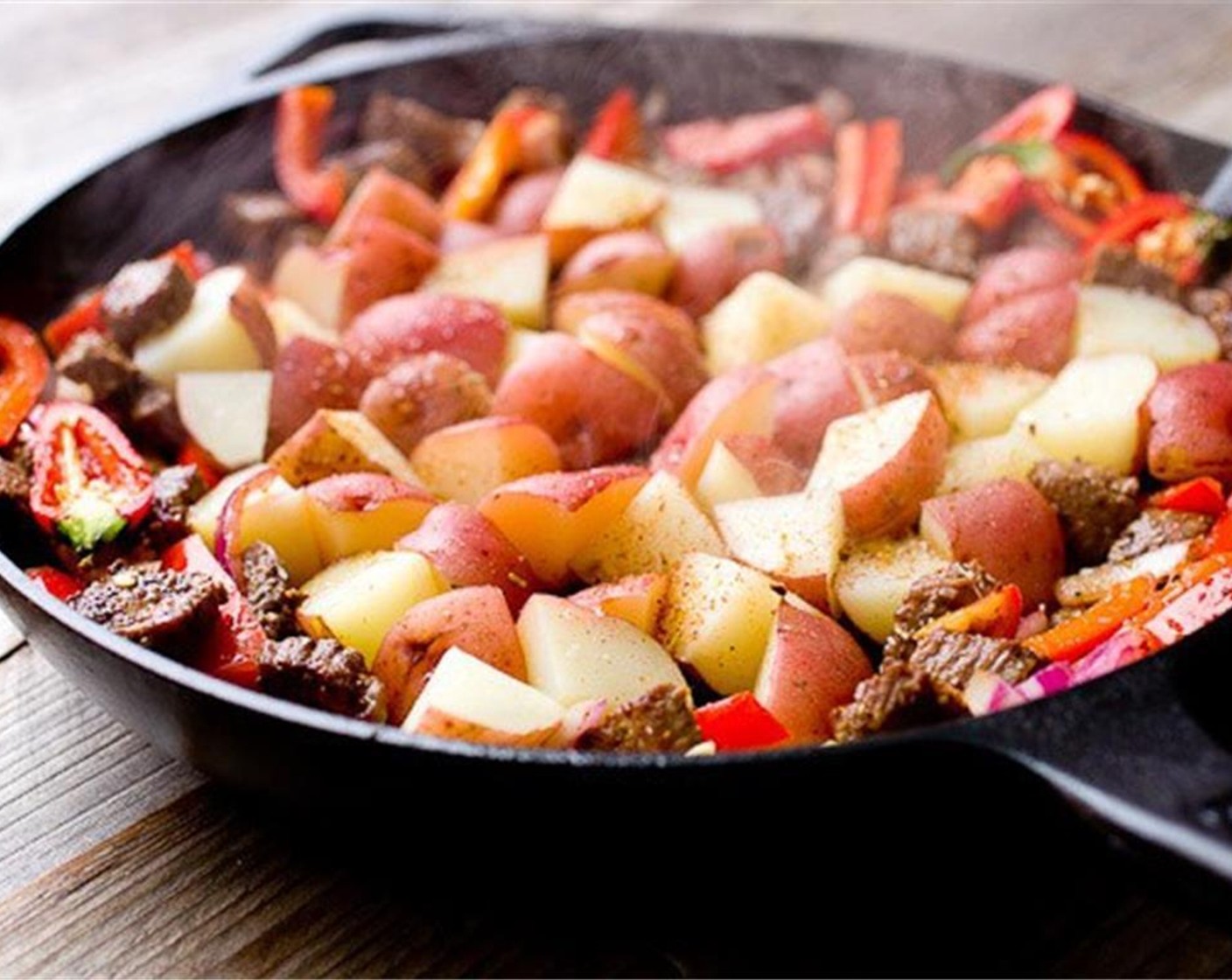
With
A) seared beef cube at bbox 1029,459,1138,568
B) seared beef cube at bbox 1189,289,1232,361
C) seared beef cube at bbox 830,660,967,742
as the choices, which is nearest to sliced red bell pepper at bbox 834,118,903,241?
seared beef cube at bbox 1189,289,1232,361

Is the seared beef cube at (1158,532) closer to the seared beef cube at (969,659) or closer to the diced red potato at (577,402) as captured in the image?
the seared beef cube at (969,659)

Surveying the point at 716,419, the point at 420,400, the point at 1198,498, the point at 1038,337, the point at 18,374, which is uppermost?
the point at 18,374

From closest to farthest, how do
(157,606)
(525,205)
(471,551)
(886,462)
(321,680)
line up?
(321,680) → (157,606) → (471,551) → (886,462) → (525,205)

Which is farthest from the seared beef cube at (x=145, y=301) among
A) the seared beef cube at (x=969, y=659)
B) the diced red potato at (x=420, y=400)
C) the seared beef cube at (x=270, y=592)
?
the seared beef cube at (x=969, y=659)

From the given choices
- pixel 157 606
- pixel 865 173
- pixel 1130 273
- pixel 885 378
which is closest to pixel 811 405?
pixel 885 378

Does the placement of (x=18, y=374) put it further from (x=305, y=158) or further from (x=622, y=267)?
(x=622, y=267)

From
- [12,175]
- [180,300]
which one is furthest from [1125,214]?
[12,175]
